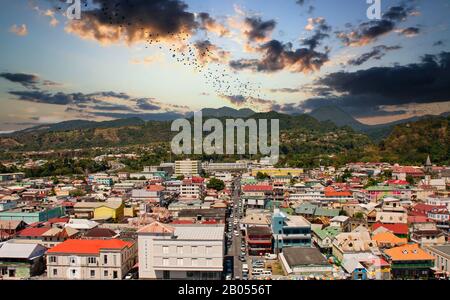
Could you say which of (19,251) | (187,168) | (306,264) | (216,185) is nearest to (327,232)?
(306,264)

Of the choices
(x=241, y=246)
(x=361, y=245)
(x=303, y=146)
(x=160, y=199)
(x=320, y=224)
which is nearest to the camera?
(x=361, y=245)

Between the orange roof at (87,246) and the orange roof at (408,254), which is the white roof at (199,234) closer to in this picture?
the orange roof at (87,246)

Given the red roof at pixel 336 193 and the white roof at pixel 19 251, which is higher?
the red roof at pixel 336 193

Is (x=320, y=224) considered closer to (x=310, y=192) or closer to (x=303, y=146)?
(x=310, y=192)

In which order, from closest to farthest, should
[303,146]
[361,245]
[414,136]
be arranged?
1. [361,245]
2. [414,136]
3. [303,146]

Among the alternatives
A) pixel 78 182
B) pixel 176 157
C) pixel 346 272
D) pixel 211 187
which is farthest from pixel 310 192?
pixel 176 157

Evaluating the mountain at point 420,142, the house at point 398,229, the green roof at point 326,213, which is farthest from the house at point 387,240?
the mountain at point 420,142

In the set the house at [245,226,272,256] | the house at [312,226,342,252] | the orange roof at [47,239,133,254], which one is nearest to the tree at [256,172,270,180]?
the house at [312,226,342,252]
